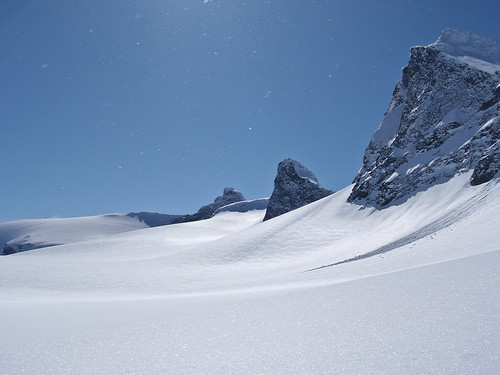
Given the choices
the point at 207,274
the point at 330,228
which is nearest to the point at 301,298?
the point at 207,274

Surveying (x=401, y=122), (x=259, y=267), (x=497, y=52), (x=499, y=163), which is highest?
(x=497, y=52)

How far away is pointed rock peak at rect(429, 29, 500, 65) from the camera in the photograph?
40.7 m

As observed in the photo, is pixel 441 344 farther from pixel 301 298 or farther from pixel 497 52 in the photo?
pixel 497 52

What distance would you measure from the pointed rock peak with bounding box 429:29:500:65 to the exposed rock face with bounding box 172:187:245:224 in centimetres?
8407

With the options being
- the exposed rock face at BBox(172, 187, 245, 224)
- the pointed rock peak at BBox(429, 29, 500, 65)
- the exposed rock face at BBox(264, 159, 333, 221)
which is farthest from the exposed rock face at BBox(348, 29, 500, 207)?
the exposed rock face at BBox(172, 187, 245, 224)

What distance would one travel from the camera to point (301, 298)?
6070 millimetres

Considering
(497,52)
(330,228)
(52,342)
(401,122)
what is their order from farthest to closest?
(497,52)
(401,122)
(330,228)
(52,342)

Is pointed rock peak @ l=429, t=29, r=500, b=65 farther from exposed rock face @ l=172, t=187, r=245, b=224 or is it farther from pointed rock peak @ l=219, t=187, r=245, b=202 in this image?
pointed rock peak @ l=219, t=187, r=245, b=202

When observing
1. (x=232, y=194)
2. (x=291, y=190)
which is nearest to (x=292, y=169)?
(x=291, y=190)

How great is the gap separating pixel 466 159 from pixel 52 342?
1314 inches

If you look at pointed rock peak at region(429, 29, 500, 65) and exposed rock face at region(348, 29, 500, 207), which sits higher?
pointed rock peak at region(429, 29, 500, 65)

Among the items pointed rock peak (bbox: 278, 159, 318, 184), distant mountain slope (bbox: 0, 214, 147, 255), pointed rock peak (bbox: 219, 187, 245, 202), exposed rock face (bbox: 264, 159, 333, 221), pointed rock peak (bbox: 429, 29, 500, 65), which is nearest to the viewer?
pointed rock peak (bbox: 429, 29, 500, 65)

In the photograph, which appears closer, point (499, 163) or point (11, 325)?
point (11, 325)

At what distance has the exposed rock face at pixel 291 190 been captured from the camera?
70188 millimetres
